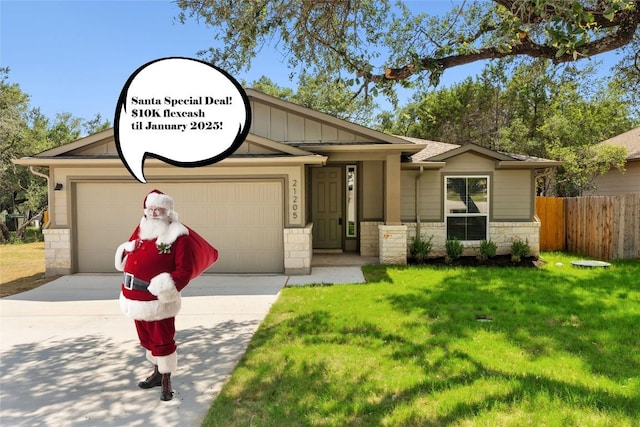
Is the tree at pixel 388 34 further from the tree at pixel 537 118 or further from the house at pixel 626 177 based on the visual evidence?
the house at pixel 626 177

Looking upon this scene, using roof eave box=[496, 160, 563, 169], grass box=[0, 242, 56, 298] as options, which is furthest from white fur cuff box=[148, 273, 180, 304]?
roof eave box=[496, 160, 563, 169]

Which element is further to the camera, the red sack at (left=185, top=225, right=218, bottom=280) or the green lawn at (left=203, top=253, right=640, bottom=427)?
the red sack at (left=185, top=225, right=218, bottom=280)

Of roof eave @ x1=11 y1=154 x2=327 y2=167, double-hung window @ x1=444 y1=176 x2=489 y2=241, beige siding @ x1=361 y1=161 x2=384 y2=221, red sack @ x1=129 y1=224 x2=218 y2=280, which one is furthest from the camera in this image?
beige siding @ x1=361 y1=161 x2=384 y2=221

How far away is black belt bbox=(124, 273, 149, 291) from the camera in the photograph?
3.27m

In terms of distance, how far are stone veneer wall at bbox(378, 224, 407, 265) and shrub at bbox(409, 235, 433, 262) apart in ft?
2.16

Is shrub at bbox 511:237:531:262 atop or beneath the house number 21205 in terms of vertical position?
beneath

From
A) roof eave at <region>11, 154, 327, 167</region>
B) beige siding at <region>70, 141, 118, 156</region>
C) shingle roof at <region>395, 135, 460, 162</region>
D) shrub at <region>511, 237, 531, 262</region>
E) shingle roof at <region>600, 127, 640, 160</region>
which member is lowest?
shrub at <region>511, 237, 531, 262</region>

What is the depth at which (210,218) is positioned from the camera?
876 cm

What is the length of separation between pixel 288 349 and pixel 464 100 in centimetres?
2196

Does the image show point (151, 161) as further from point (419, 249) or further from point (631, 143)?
point (631, 143)

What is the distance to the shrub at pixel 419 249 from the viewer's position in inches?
394

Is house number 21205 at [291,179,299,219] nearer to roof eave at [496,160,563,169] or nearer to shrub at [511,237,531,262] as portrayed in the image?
roof eave at [496,160,563,169]

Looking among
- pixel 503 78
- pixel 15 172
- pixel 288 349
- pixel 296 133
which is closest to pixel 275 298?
pixel 288 349

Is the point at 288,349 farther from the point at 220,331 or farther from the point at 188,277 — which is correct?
the point at 188,277
